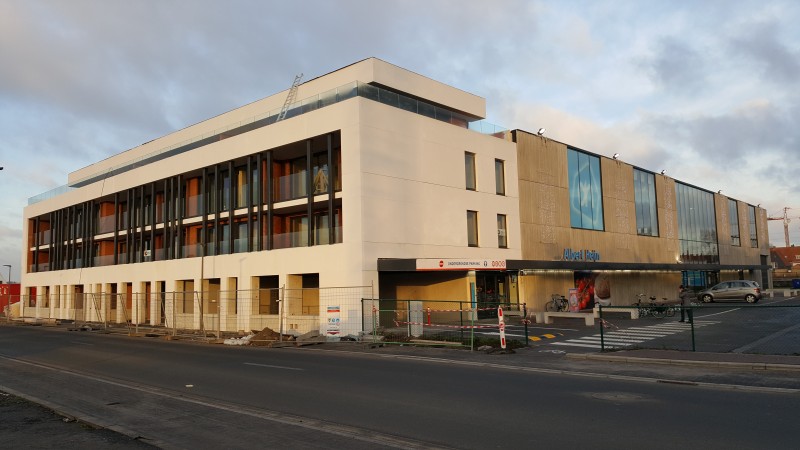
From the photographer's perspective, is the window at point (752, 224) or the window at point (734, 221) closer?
the window at point (734, 221)

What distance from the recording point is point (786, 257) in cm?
13062

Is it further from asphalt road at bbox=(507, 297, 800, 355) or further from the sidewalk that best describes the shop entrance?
the sidewalk

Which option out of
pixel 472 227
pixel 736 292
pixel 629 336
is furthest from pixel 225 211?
pixel 736 292

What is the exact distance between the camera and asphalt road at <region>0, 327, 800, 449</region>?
717 cm

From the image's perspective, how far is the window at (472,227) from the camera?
32906 millimetres

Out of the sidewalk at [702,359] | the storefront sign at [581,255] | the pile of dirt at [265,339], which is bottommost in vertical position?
the pile of dirt at [265,339]

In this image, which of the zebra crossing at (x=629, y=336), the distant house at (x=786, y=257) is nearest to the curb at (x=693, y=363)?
the zebra crossing at (x=629, y=336)

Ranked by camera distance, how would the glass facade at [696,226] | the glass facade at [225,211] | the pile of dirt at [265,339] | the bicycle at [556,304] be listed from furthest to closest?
1. the glass facade at [696,226]
2. the bicycle at [556,304]
3. the glass facade at [225,211]
4. the pile of dirt at [265,339]

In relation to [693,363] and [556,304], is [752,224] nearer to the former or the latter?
[556,304]

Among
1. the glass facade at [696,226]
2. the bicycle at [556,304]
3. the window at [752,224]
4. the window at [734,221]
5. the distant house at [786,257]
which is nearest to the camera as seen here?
the bicycle at [556,304]

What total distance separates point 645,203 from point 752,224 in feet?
106

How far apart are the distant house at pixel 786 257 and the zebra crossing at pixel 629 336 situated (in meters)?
108

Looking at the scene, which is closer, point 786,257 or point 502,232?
point 502,232

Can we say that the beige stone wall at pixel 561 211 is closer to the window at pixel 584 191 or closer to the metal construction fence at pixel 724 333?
the window at pixel 584 191
